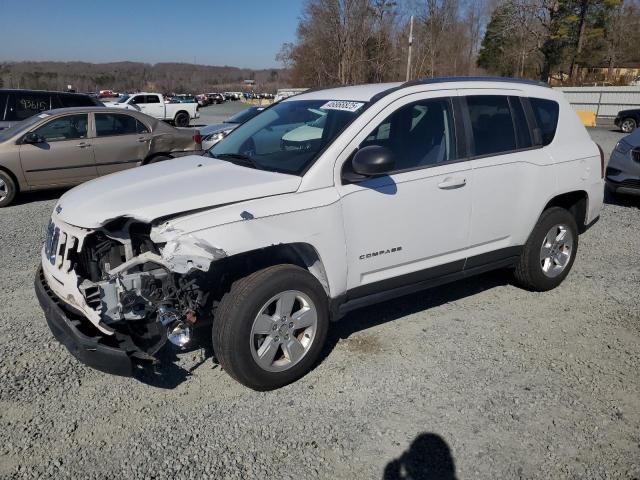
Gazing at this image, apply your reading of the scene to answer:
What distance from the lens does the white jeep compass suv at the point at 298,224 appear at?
2.93m

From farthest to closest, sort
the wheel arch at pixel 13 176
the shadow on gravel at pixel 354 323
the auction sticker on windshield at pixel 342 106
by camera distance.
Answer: the wheel arch at pixel 13 176 < the auction sticker on windshield at pixel 342 106 < the shadow on gravel at pixel 354 323

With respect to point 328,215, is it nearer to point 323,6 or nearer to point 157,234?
point 157,234

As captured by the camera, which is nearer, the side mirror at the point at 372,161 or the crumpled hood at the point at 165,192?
the crumpled hood at the point at 165,192

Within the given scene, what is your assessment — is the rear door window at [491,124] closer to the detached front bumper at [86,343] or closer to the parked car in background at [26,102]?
the detached front bumper at [86,343]

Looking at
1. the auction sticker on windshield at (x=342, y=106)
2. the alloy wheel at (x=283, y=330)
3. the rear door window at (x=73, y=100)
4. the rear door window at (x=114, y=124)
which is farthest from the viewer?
the rear door window at (x=73, y=100)

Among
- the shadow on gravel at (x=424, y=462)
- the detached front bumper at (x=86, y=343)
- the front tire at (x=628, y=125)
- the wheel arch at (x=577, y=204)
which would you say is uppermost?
the front tire at (x=628, y=125)

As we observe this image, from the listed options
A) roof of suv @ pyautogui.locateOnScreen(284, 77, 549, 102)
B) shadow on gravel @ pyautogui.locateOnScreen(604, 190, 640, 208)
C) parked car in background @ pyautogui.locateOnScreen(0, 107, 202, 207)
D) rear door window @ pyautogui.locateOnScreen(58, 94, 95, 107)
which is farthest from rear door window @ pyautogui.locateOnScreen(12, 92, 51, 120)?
shadow on gravel @ pyautogui.locateOnScreen(604, 190, 640, 208)

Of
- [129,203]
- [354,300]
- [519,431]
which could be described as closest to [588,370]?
[519,431]

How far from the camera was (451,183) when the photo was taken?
379cm

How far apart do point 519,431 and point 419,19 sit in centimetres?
4857

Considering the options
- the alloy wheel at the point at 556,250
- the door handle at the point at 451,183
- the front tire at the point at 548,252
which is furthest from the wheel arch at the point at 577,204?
the door handle at the point at 451,183

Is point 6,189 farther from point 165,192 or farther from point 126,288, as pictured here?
point 126,288

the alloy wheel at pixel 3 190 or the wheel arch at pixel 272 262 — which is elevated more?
the wheel arch at pixel 272 262

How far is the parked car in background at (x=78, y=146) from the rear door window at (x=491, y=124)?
6347mm
